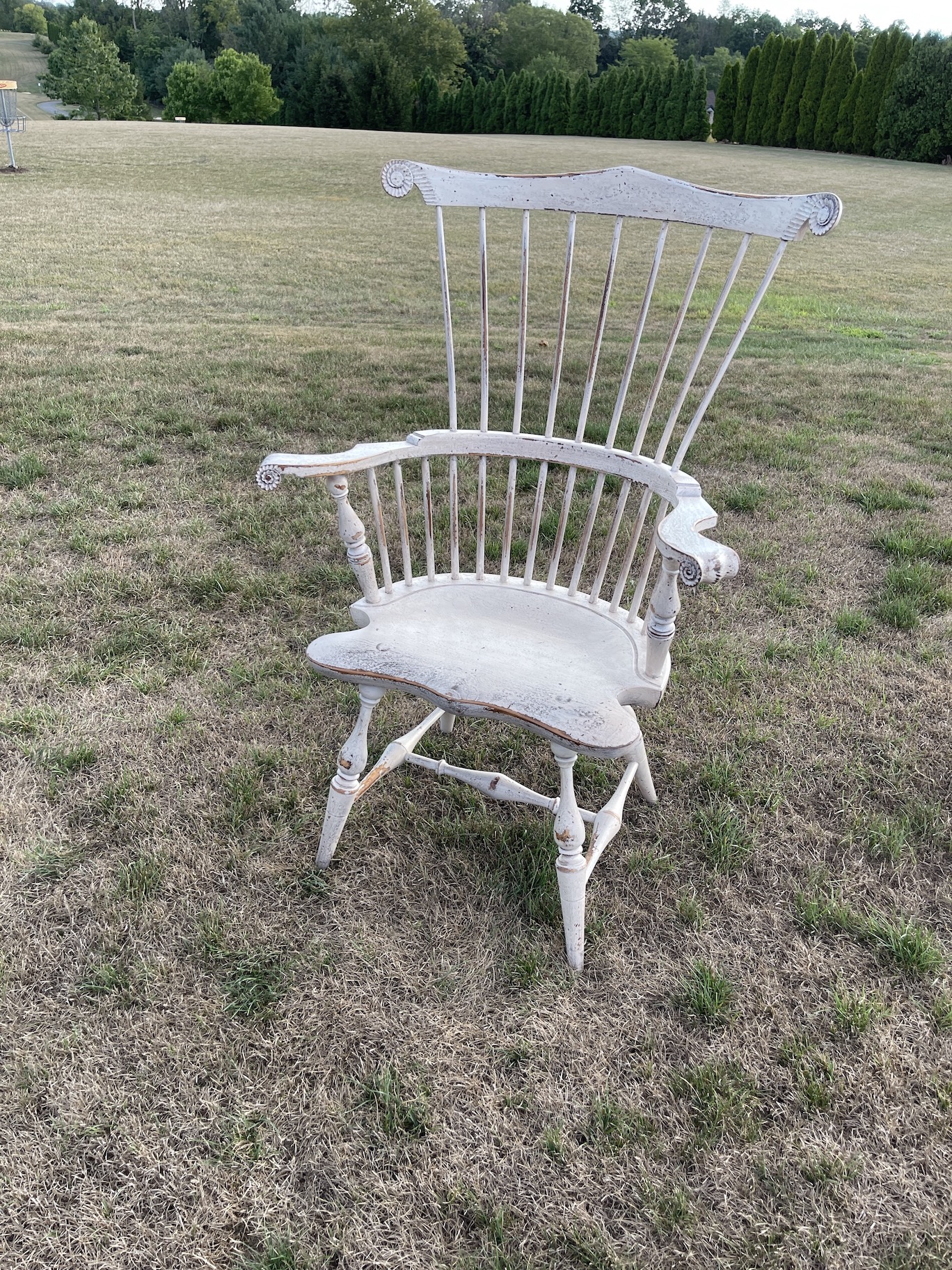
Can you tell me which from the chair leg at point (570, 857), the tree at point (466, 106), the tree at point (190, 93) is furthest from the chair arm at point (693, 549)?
the tree at point (190, 93)

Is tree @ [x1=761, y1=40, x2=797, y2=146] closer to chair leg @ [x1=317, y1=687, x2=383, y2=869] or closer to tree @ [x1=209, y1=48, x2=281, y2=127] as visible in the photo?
tree @ [x1=209, y1=48, x2=281, y2=127]

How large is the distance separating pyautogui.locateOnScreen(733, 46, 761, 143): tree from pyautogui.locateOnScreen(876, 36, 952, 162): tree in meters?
4.52

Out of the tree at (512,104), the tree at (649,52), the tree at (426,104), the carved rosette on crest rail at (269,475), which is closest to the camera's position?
the carved rosette on crest rail at (269,475)

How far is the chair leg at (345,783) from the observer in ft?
6.28

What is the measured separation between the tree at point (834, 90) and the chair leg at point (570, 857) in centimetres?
2766

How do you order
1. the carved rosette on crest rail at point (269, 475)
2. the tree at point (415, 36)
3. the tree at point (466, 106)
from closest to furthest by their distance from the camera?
the carved rosette on crest rail at point (269, 475)
the tree at point (466, 106)
the tree at point (415, 36)

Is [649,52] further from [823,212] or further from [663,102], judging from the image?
[823,212]

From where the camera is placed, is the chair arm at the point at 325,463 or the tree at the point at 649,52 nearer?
the chair arm at the point at 325,463

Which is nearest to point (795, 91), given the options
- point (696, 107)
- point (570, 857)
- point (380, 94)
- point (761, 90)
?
point (761, 90)

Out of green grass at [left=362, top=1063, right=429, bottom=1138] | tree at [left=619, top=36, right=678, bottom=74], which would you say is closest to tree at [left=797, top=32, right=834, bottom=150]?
tree at [left=619, top=36, right=678, bottom=74]

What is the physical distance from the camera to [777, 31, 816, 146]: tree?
23.1m

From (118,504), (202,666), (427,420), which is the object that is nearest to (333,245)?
(427,420)

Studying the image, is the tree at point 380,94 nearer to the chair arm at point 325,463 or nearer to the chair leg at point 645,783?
the chair arm at point 325,463

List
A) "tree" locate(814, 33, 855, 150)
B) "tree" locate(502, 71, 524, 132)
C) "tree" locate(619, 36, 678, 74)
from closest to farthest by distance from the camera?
"tree" locate(814, 33, 855, 150) < "tree" locate(502, 71, 524, 132) < "tree" locate(619, 36, 678, 74)
